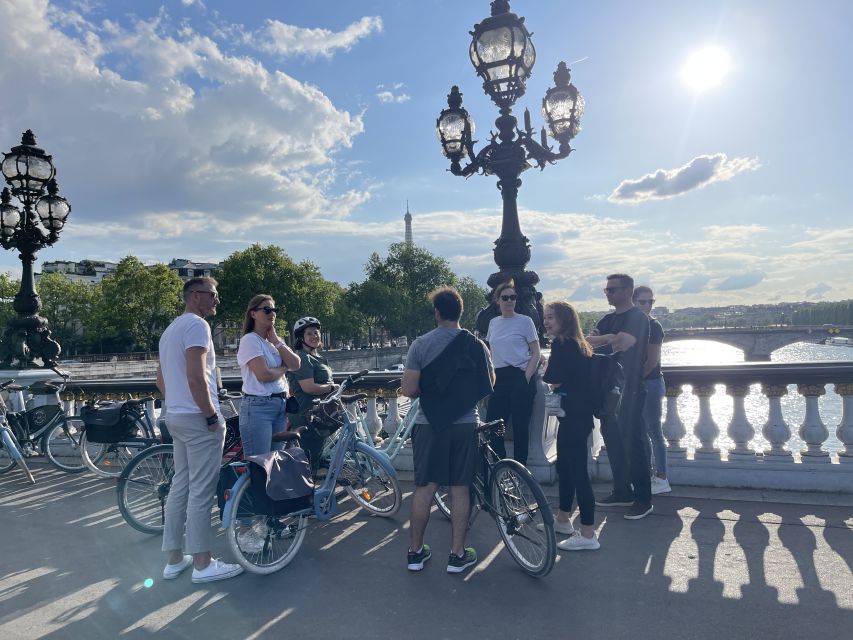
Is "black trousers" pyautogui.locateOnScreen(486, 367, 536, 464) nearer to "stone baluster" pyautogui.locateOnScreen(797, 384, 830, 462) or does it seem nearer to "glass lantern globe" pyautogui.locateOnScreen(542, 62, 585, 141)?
"stone baluster" pyautogui.locateOnScreen(797, 384, 830, 462)

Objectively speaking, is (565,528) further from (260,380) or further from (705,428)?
(260,380)

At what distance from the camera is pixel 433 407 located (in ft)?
12.5

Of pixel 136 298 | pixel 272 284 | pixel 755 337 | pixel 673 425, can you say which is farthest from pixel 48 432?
pixel 755 337

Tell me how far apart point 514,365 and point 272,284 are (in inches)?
2241

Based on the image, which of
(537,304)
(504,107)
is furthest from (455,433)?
(504,107)

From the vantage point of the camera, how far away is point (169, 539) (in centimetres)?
402

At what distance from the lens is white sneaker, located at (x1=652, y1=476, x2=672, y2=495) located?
541 cm

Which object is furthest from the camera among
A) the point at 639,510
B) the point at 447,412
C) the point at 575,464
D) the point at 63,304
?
the point at 63,304

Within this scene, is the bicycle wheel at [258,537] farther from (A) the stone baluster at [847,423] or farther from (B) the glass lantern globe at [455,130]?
(B) the glass lantern globe at [455,130]

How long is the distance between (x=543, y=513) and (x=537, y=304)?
3913 millimetres

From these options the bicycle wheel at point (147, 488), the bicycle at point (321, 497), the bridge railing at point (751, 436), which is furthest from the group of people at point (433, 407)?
the bridge railing at point (751, 436)

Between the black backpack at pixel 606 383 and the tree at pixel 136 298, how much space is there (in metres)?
62.3

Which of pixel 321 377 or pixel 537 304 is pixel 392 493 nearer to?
pixel 321 377

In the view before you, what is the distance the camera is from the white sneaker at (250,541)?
13.2 feet
